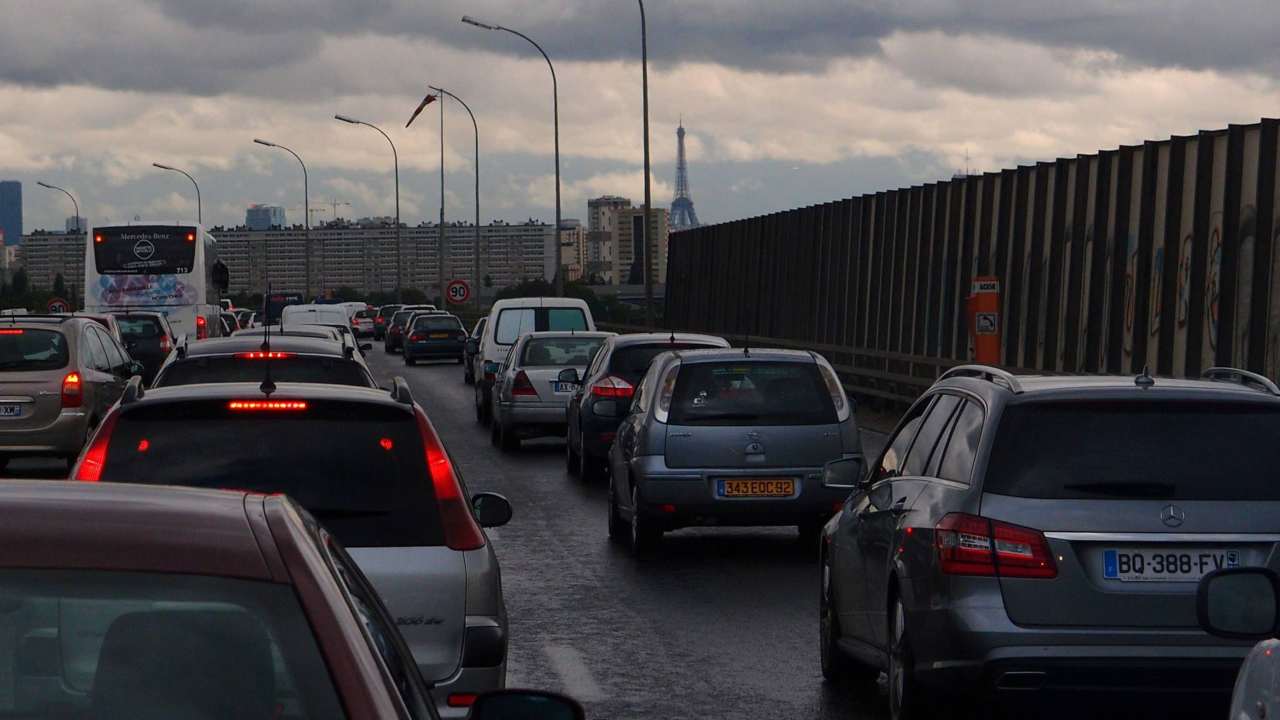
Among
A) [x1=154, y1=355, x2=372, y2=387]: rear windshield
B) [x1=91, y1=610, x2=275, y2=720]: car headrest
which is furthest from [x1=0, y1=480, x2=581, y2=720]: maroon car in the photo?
[x1=154, y1=355, x2=372, y2=387]: rear windshield

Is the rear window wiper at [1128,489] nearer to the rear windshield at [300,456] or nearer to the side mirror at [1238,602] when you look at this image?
the rear windshield at [300,456]

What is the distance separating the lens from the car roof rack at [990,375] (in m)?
7.69

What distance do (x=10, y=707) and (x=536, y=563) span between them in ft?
37.2

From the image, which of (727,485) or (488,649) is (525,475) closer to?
(727,485)

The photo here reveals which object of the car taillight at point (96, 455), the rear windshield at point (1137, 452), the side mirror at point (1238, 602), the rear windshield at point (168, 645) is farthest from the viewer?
the rear windshield at point (1137, 452)

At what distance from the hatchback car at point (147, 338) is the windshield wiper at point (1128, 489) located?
83.3ft

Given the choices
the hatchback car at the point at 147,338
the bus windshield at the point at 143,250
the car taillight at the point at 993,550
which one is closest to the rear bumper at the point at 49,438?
the hatchback car at the point at 147,338

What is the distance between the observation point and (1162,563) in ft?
23.5

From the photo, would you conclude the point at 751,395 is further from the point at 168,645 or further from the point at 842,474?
the point at 168,645

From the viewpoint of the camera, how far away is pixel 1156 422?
24.3 ft

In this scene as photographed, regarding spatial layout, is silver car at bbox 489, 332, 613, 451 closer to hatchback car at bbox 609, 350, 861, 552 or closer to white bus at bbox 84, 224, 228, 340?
hatchback car at bbox 609, 350, 861, 552

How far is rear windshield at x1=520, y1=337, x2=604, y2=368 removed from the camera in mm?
26047

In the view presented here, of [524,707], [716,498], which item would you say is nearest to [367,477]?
[524,707]

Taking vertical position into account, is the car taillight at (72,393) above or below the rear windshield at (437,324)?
above
